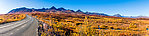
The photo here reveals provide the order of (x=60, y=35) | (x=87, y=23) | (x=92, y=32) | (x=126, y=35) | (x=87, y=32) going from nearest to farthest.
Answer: (x=87, y=23) < (x=87, y=32) < (x=92, y=32) < (x=60, y=35) < (x=126, y=35)

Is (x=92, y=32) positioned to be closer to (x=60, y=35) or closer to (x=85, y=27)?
(x=85, y=27)

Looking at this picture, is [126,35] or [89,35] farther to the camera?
[126,35]

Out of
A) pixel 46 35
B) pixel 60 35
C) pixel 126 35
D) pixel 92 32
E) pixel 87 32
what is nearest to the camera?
pixel 87 32

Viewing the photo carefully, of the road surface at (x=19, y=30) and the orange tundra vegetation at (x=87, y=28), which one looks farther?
the road surface at (x=19, y=30)

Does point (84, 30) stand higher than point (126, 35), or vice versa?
point (84, 30)

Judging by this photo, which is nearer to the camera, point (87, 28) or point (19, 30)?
point (87, 28)

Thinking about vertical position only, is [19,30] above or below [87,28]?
below

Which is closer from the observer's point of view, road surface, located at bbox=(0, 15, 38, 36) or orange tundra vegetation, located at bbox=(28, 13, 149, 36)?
orange tundra vegetation, located at bbox=(28, 13, 149, 36)

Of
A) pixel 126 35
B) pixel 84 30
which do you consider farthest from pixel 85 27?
pixel 126 35

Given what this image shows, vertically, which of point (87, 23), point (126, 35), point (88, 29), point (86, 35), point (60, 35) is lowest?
point (126, 35)
